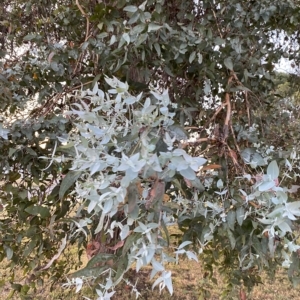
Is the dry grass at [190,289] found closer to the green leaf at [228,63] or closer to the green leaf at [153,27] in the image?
the green leaf at [228,63]

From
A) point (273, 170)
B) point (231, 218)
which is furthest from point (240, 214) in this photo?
point (273, 170)

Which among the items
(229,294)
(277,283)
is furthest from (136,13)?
(277,283)

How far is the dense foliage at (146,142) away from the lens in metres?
0.60

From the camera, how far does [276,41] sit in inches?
75.4

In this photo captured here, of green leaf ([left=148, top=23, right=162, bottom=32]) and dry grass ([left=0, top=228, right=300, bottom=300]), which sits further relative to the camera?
dry grass ([left=0, top=228, right=300, bottom=300])

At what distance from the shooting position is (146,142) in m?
0.56

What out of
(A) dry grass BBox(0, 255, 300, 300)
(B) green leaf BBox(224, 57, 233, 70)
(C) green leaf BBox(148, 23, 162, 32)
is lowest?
(A) dry grass BBox(0, 255, 300, 300)

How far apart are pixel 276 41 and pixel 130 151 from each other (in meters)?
1.56

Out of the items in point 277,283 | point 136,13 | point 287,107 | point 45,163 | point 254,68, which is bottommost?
point 277,283

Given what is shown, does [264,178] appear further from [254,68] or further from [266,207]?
[254,68]

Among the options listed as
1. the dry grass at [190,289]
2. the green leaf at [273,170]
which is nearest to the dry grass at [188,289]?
the dry grass at [190,289]

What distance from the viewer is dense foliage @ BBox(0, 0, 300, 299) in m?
0.60

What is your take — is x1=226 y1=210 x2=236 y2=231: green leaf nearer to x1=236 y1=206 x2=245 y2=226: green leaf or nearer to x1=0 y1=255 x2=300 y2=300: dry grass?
x1=236 y1=206 x2=245 y2=226: green leaf

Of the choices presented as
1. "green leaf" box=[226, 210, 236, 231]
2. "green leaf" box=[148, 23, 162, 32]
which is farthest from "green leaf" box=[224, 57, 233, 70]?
"green leaf" box=[226, 210, 236, 231]
